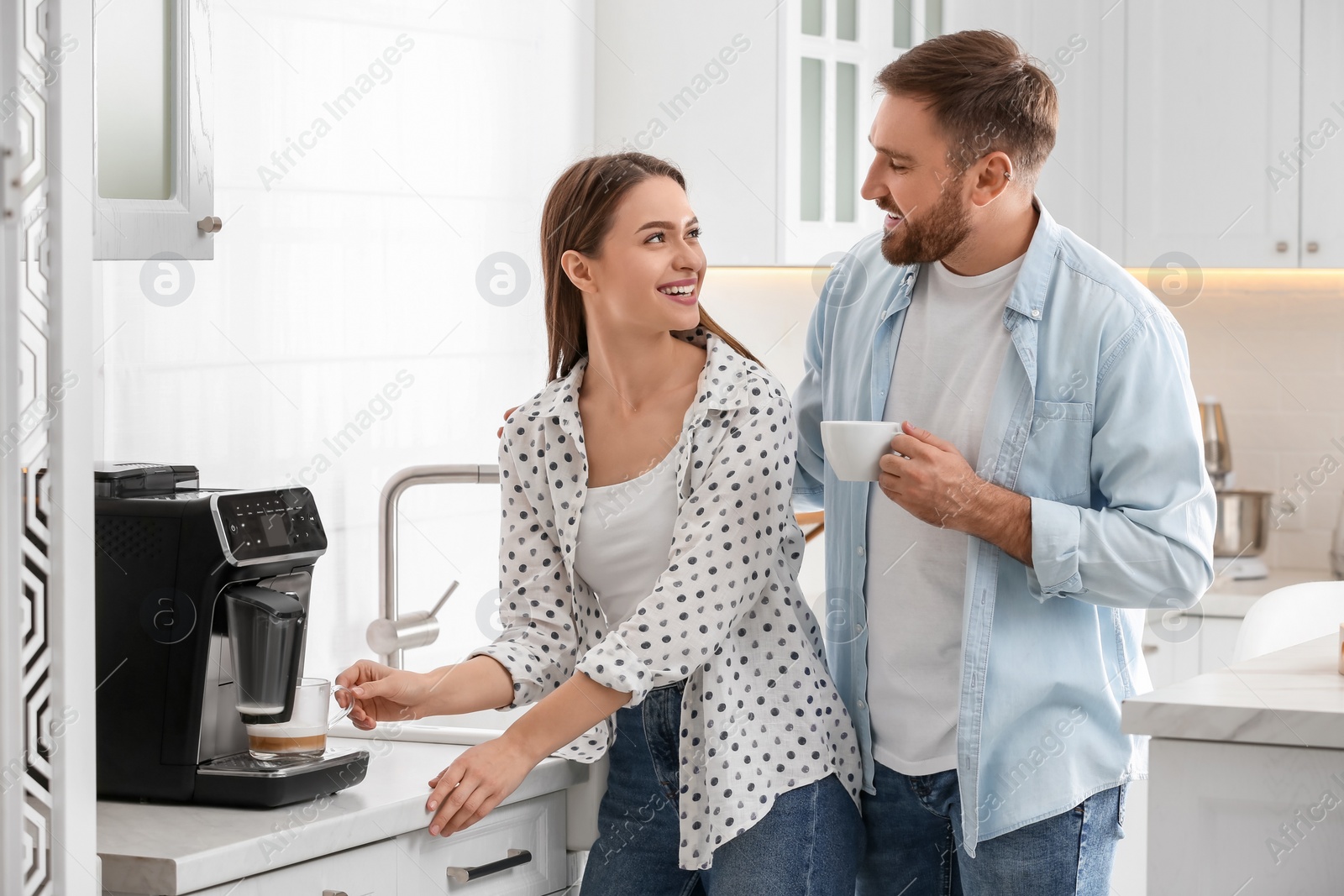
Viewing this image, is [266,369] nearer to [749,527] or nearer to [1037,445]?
[749,527]

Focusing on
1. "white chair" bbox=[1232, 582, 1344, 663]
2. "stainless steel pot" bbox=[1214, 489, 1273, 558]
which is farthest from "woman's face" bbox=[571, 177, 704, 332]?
"stainless steel pot" bbox=[1214, 489, 1273, 558]

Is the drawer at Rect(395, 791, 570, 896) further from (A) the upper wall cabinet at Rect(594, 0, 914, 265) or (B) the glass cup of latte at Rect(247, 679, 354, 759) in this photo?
(A) the upper wall cabinet at Rect(594, 0, 914, 265)

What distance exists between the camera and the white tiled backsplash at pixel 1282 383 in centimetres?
306

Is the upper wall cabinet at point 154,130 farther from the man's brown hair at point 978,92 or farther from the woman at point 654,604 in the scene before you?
the man's brown hair at point 978,92

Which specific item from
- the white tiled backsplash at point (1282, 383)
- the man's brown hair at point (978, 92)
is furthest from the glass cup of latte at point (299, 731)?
the white tiled backsplash at point (1282, 383)

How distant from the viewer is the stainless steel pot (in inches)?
119

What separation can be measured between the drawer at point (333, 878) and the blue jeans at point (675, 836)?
0.20m

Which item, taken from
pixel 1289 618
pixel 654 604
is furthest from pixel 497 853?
pixel 1289 618

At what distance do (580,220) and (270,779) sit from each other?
63 cm

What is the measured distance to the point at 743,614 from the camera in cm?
134

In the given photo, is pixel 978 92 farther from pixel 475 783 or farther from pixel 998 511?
pixel 475 783

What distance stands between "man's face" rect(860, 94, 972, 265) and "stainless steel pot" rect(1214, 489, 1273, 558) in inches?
74.0

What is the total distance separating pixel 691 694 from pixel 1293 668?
1.81ft

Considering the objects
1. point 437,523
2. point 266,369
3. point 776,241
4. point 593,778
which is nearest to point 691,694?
point 593,778
